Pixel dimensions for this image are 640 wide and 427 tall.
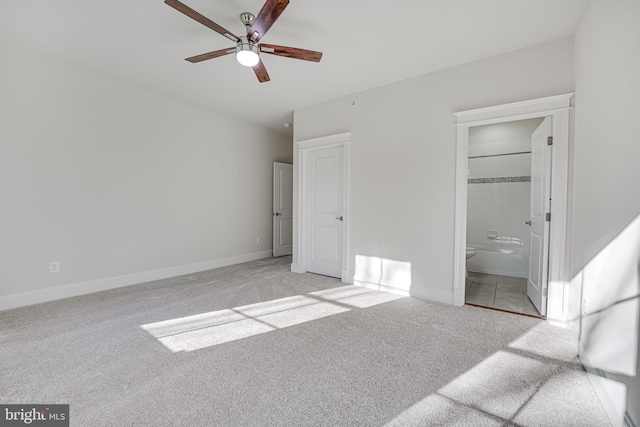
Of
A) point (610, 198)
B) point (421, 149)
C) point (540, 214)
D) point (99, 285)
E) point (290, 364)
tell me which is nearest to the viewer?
point (610, 198)

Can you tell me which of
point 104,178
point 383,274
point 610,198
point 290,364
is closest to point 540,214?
point 610,198

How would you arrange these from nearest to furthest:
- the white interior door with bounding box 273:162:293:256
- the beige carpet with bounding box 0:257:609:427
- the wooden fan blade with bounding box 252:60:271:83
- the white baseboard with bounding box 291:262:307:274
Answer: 1. the beige carpet with bounding box 0:257:609:427
2. the wooden fan blade with bounding box 252:60:271:83
3. the white baseboard with bounding box 291:262:307:274
4. the white interior door with bounding box 273:162:293:256

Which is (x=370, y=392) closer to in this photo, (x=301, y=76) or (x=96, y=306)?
(x=96, y=306)

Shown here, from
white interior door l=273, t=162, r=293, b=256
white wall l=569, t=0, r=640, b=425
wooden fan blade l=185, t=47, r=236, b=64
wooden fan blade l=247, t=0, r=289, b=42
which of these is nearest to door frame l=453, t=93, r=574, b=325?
white wall l=569, t=0, r=640, b=425

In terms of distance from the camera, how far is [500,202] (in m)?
4.67

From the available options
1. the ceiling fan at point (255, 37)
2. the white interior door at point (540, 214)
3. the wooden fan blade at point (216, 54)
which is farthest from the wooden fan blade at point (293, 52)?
the white interior door at point (540, 214)

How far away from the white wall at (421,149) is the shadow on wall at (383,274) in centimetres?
7

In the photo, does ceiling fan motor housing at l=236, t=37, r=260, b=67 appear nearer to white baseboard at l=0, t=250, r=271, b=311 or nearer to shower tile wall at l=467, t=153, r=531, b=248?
white baseboard at l=0, t=250, r=271, b=311

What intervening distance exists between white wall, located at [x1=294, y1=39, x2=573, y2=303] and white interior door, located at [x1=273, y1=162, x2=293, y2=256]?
7.29 ft

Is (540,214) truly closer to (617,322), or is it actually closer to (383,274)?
(617,322)

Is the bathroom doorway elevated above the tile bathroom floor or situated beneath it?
elevated above

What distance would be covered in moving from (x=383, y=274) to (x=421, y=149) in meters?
1.63

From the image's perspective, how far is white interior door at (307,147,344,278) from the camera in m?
4.26

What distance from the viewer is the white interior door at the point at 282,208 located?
5.90m
